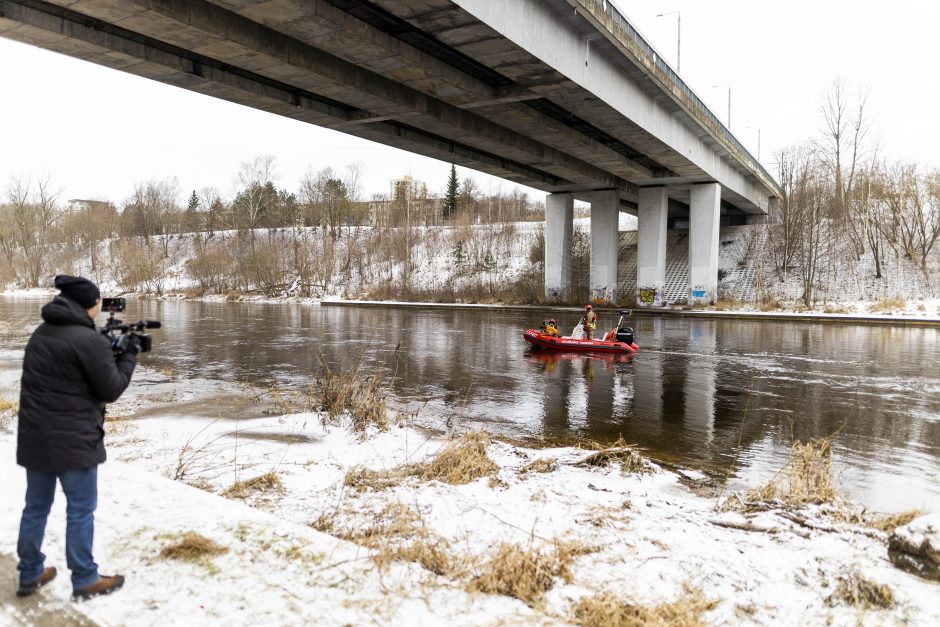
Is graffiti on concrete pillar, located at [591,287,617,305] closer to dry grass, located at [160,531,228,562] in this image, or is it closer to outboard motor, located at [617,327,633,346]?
outboard motor, located at [617,327,633,346]

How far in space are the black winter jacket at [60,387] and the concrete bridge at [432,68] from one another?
12.4m

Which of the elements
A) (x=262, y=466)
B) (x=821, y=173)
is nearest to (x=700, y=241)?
(x=821, y=173)

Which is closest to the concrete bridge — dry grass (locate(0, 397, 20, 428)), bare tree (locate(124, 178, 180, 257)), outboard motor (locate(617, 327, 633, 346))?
outboard motor (locate(617, 327, 633, 346))

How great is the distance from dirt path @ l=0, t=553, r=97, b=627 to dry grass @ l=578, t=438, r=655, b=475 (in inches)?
200

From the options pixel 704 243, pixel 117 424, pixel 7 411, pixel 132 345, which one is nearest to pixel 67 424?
pixel 132 345

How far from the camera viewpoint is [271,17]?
13.9 metres

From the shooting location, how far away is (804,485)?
19.0 ft

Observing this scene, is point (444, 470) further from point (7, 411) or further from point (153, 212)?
point (153, 212)

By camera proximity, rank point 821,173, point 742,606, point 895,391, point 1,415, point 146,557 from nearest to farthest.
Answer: point 742,606 < point 146,557 < point 1,415 < point 895,391 < point 821,173

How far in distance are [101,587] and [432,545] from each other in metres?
1.97

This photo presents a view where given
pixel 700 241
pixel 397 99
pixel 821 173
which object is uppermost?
pixel 821 173

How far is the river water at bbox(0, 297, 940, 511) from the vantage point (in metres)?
8.01

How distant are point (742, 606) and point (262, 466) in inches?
189

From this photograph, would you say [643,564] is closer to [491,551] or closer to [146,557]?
[491,551]
